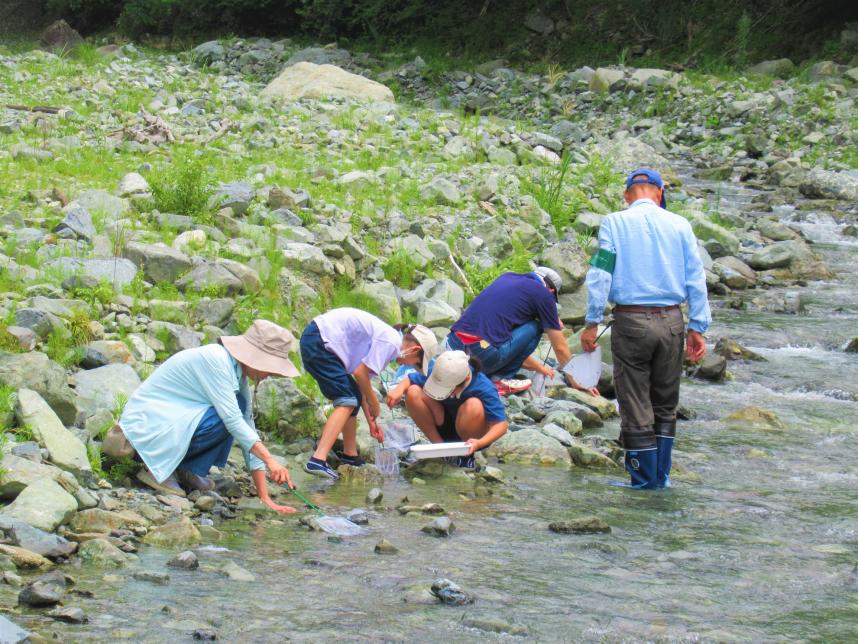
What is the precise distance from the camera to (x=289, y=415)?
7.26 m

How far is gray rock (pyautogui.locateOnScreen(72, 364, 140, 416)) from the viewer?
21.4ft

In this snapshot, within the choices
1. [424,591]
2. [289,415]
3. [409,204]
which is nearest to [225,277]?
[289,415]

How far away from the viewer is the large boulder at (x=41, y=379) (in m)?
6.11

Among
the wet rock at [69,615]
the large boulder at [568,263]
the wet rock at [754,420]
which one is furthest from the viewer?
the large boulder at [568,263]

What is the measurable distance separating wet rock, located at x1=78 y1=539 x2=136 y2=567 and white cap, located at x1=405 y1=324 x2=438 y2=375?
8.83 ft

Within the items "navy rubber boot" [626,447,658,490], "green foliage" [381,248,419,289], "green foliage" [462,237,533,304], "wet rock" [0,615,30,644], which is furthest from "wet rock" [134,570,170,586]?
"green foliage" [462,237,533,304]

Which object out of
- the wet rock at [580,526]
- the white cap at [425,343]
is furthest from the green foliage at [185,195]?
the wet rock at [580,526]

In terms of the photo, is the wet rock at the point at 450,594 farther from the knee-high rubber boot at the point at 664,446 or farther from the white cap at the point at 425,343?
the white cap at the point at 425,343

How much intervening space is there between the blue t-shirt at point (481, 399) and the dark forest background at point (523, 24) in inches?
811

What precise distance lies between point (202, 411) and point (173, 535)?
922mm

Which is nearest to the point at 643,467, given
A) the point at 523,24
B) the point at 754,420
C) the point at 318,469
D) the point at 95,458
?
the point at 318,469

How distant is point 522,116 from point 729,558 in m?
19.1

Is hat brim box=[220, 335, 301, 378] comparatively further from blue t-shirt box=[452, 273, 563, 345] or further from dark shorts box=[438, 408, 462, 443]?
blue t-shirt box=[452, 273, 563, 345]

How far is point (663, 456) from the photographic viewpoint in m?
6.80
